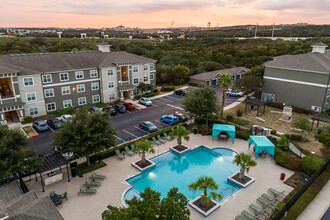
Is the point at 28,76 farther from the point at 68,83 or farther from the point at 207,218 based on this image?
the point at 207,218

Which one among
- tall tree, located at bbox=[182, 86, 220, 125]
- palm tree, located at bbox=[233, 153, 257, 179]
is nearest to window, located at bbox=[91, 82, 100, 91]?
tall tree, located at bbox=[182, 86, 220, 125]

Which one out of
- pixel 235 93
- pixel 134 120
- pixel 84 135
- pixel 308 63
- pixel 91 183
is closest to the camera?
pixel 91 183

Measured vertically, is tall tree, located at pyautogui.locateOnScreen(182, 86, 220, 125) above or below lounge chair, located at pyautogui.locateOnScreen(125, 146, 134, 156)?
above

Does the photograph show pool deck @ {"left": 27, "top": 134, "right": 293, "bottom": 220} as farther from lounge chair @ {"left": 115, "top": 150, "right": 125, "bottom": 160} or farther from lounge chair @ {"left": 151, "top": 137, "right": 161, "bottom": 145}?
lounge chair @ {"left": 151, "top": 137, "right": 161, "bottom": 145}

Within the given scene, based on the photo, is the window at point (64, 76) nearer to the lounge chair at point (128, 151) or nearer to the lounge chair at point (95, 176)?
the lounge chair at point (128, 151)

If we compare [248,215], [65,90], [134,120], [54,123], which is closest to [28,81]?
[65,90]

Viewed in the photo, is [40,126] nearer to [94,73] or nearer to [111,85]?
[94,73]

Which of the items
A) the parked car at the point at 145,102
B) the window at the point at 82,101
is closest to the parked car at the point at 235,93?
the parked car at the point at 145,102
